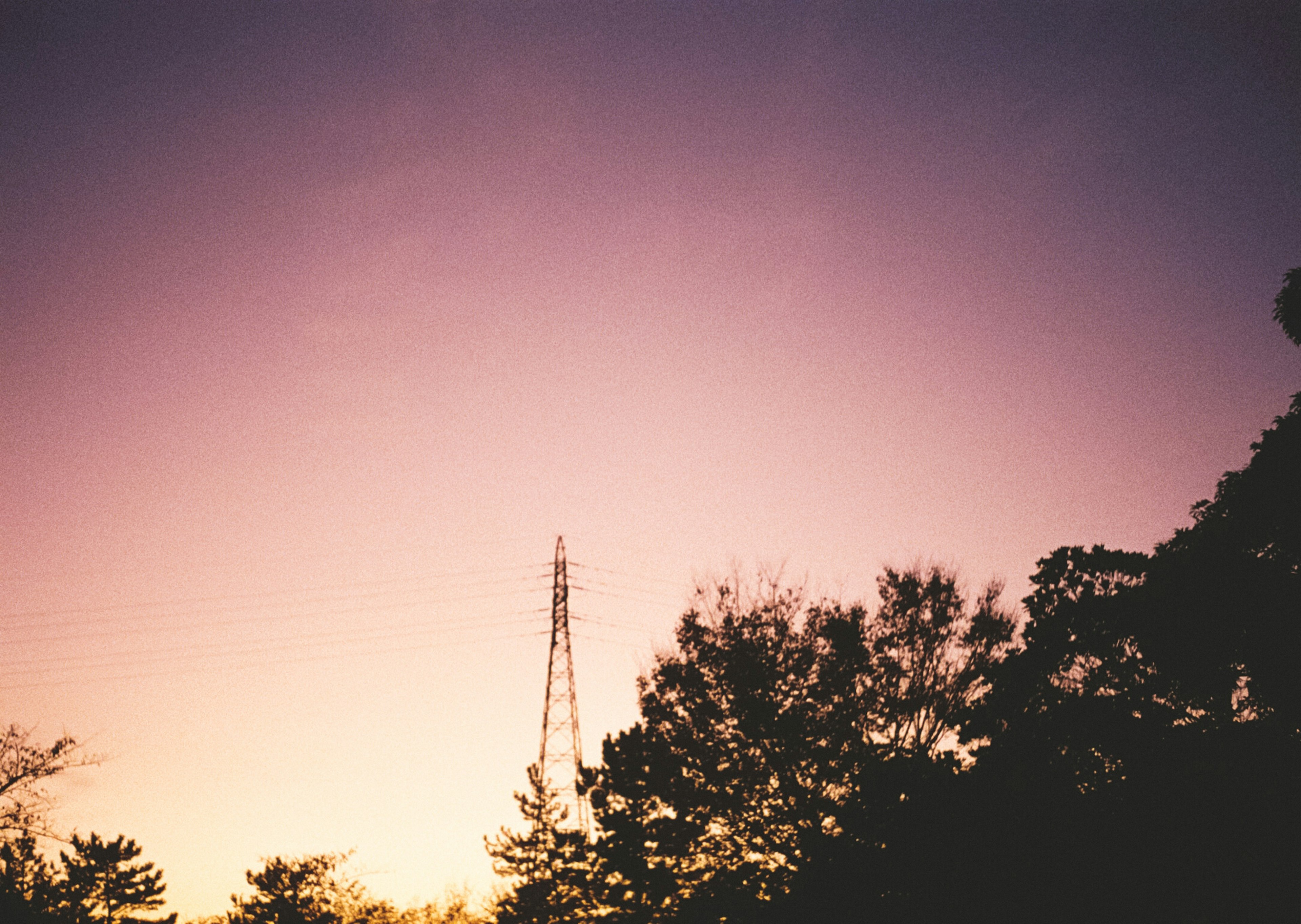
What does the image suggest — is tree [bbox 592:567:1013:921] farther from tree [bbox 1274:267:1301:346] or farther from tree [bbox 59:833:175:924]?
tree [bbox 59:833:175:924]

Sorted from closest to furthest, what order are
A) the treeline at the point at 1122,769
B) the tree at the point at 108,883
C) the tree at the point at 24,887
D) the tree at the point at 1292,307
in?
the treeline at the point at 1122,769 → the tree at the point at 1292,307 → the tree at the point at 24,887 → the tree at the point at 108,883

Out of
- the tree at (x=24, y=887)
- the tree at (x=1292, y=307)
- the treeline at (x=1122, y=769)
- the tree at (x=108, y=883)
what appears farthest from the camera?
the tree at (x=108, y=883)

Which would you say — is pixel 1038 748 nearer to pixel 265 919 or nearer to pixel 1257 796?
pixel 1257 796

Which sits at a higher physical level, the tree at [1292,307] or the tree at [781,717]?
the tree at [1292,307]

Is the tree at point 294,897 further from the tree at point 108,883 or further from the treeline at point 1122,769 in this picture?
the treeline at point 1122,769

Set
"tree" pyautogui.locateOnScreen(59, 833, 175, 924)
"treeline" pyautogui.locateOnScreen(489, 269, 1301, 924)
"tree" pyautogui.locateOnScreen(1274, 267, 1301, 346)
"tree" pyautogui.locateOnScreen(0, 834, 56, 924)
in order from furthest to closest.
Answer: "tree" pyautogui.locateOnScreen(59, 833, 175, 924)
"tree" pyautogui.locateOnScreen(0, 834, 56, 924)
"tree" pyautogui.locateOnScreen(1274, 267, 1301, 346)
"treeline" pyautogui.locateOnScreen(489, 269, 1301, 924)

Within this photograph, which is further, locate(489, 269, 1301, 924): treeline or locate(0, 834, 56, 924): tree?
locate(0, 834, 56, 924): tree

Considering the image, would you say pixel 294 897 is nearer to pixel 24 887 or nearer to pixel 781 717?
pixel 24 887

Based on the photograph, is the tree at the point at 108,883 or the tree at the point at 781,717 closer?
the tree at the point at 781,717

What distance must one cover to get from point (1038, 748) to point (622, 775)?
22172mm

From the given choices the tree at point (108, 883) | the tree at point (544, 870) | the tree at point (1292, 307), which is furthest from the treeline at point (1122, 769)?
the tree at point (108, 883)

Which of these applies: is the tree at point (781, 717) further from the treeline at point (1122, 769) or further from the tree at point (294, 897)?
the tree at point (294, 897)

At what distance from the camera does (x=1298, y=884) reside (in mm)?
7945

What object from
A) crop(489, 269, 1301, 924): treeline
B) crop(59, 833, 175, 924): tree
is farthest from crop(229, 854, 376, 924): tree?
crop(489, 269, 1301, 924): treeline
